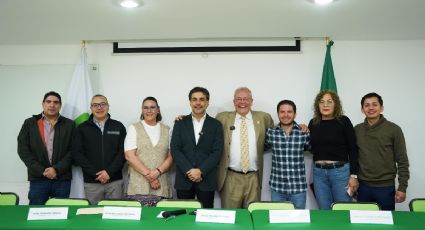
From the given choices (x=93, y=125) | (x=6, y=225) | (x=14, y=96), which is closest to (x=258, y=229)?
(x=6, y=225)

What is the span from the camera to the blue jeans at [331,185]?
329 centimetres

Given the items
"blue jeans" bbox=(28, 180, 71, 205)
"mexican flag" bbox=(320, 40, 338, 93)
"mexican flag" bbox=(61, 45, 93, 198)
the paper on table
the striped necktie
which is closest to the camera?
the paper on table

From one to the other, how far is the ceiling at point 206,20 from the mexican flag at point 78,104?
0.49m

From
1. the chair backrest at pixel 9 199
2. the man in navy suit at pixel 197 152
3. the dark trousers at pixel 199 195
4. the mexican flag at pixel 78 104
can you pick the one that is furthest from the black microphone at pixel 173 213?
the mexican flag at pixel 78 104

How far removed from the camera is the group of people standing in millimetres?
3305

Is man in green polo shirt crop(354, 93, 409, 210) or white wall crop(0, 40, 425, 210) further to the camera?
white wall crop(0, 40, 425, 210)

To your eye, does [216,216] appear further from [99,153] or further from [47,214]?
[99,153]

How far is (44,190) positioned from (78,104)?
3.36 feet

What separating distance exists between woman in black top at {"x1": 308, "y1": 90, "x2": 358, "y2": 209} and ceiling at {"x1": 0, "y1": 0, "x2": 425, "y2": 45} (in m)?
0.80

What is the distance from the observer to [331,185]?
336 cm

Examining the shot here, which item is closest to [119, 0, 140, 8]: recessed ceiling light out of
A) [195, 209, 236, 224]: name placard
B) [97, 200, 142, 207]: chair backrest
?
[97, 200, 142, 207]: chair backrest

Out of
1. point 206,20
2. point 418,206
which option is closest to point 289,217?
point 418,206

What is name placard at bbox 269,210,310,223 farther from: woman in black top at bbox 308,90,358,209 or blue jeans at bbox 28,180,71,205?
blue jeans at bbox 28,180,71,205

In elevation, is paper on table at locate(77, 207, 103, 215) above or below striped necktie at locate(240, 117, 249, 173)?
below
